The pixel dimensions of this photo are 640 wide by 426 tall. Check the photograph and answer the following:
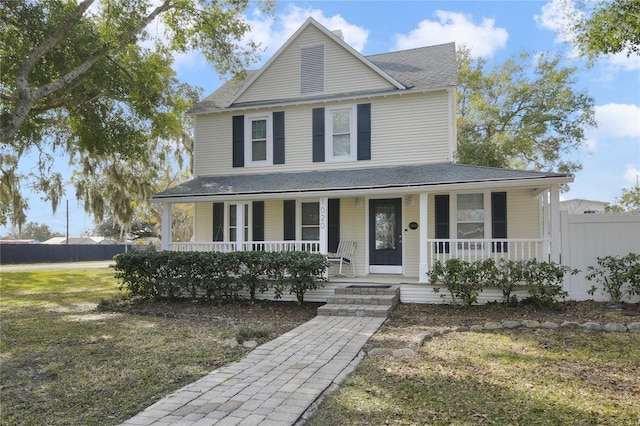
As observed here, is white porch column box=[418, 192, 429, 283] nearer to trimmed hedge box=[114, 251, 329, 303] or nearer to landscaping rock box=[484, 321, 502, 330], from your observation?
trimmed hedge box=[114, 251, 329, 303]

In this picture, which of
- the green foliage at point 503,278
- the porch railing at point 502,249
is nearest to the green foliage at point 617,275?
the green foliage at point 503,278

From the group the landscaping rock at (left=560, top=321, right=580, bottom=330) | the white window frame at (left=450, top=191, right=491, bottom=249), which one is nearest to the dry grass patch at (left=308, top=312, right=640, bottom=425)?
the landscaping rock at (left=560, top=321, right=580, bottom=330)

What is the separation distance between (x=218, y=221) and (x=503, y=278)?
8.36 meters

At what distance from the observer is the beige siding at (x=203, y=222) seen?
44.3ft

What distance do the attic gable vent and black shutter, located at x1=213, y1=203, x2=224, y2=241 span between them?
4.37m

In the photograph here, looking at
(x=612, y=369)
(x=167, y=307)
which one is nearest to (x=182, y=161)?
(x=167, y=307)

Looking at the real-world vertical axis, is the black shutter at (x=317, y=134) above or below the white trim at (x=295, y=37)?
below

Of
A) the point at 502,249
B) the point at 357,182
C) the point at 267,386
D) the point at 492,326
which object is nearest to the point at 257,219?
the point at 357,182

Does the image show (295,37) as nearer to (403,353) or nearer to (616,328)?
(403,353)

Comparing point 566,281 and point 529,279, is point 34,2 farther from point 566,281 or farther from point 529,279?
point 566,281

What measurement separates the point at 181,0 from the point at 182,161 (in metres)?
11.5

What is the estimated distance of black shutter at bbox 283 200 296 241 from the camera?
1266cm

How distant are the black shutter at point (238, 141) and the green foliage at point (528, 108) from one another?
480 inches

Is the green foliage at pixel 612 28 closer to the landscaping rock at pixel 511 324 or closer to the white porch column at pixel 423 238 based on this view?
the white porch column at pixel 423 238
